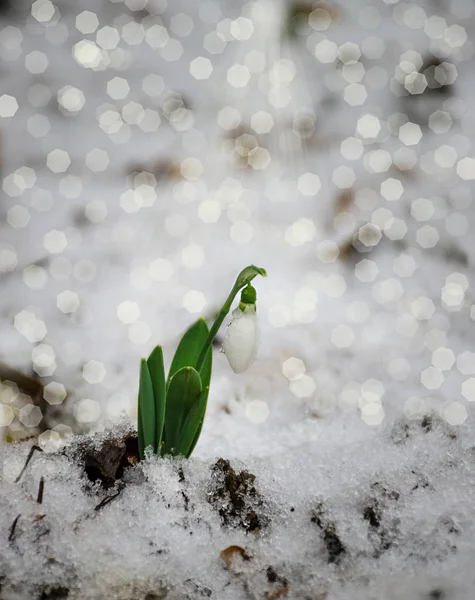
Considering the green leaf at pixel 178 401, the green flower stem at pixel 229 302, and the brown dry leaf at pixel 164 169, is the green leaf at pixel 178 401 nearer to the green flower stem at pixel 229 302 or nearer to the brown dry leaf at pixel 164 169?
the green flower stem at pixel 229 302

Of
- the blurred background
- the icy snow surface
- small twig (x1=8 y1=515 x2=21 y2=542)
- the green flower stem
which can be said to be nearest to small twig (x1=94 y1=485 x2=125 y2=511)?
the icy snow surface

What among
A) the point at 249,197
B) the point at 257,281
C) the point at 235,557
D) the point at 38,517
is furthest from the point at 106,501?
the point at 249,197

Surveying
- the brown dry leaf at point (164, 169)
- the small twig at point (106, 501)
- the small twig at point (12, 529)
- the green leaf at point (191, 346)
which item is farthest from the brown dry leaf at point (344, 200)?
the small twig at point (12, 529)

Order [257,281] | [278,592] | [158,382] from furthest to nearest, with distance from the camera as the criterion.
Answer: [257,281] → [158,382] → [278,592]

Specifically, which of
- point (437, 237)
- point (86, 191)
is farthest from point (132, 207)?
point (437, 237)

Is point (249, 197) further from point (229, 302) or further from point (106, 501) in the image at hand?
point (106, 501)

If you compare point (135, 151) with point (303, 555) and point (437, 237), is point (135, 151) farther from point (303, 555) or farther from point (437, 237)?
point (303, 555)

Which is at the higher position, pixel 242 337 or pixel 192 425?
pixel 242 337
